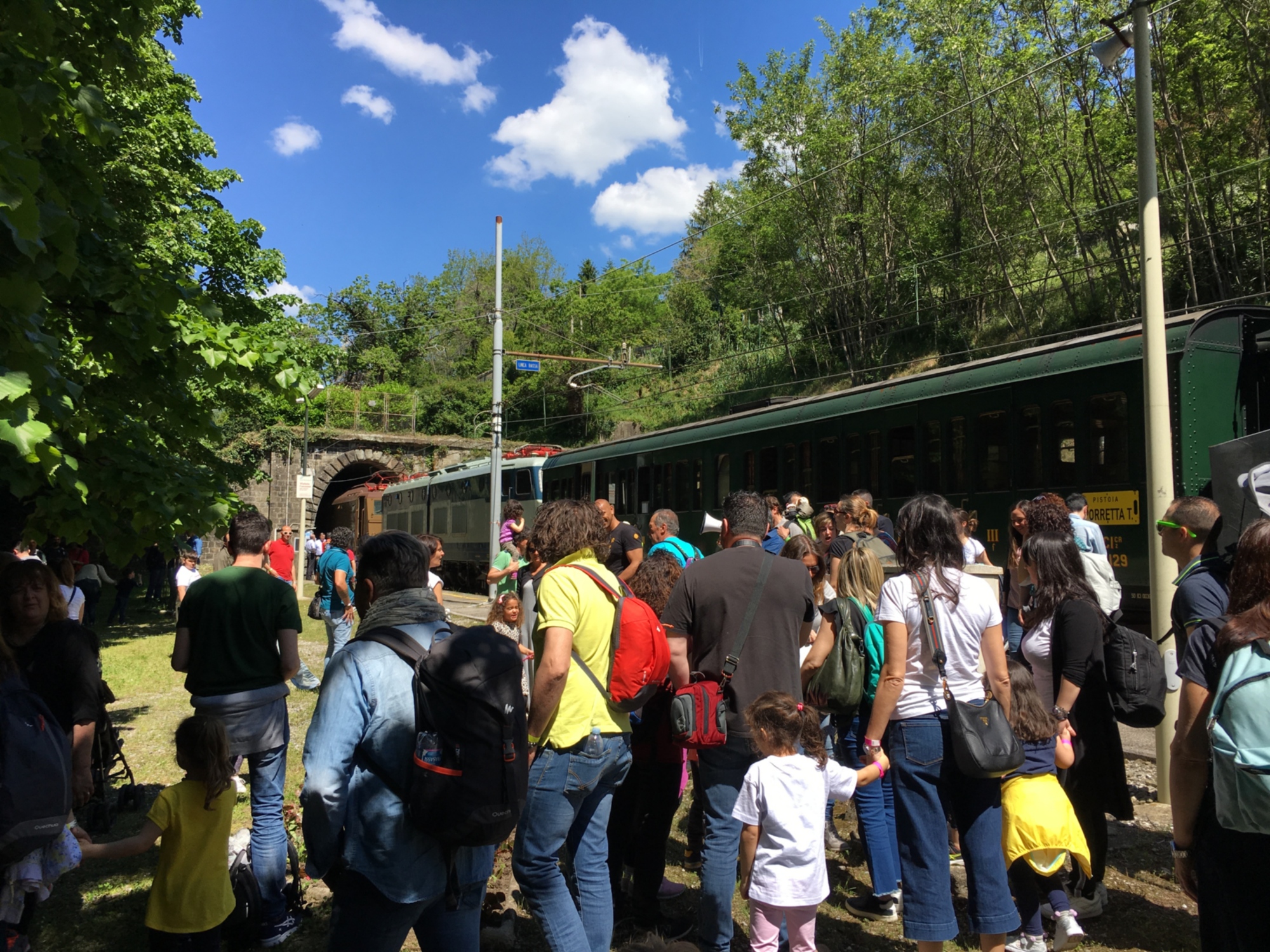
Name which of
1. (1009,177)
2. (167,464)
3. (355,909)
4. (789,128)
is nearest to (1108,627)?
(355,909)

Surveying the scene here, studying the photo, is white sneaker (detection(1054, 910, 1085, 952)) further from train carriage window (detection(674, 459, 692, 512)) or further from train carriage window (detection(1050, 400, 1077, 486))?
train carriage window (detection(674, 459, 692, 512))

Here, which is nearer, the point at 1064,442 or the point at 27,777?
the point at 27,777

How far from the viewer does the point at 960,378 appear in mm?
12930

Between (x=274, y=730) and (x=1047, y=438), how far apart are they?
32.5 feet

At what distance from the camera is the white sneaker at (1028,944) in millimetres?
3980

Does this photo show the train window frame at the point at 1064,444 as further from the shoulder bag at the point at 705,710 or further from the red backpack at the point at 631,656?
the red backpack at the point at 631,656

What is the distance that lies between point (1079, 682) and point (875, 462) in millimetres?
10231

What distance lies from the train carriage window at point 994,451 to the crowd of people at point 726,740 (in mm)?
7588

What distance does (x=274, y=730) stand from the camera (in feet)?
15.2

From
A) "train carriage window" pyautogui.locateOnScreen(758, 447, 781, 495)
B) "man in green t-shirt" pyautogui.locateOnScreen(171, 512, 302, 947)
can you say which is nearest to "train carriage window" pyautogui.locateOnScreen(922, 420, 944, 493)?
"train carriage window" pyautogui.locateOnScreen(758, 447, 781, 495)

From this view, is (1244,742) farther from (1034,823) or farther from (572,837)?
(572,837)

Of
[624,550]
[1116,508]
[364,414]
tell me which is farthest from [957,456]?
[364,414]

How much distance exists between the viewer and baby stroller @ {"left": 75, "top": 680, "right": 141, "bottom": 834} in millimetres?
6211

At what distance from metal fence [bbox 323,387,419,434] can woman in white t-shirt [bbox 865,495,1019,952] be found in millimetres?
45410
